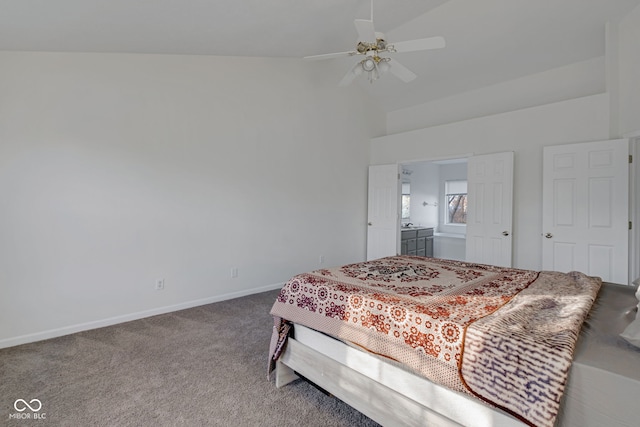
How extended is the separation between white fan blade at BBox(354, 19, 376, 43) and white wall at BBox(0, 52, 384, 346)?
219 centimetres

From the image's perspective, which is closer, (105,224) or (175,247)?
(105,224)

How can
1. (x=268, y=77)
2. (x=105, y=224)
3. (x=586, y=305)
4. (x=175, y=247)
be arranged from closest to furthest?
1. (x=586, y=305)
2. (x=105, y=224)
3. (x=175, y=247)
4. (x=268, y=77)

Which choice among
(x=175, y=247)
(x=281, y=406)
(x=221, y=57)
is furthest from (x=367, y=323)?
(x=221, y=57)

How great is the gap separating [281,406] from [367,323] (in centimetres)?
83

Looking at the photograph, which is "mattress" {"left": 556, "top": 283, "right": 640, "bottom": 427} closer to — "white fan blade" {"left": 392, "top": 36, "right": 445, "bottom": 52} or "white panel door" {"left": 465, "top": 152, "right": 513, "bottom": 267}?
"white fan blade" {"left": 392, "top": 36, "right": 445, "bottom": 52}

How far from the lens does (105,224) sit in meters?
3.26

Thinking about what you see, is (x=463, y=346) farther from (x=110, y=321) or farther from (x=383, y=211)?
(x=383, y=211)

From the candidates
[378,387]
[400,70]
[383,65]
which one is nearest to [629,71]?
[400,70]

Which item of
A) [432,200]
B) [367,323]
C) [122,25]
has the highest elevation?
[122,25]

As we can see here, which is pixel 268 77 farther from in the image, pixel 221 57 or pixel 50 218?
pixel 50 218

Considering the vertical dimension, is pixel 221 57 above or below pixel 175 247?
above

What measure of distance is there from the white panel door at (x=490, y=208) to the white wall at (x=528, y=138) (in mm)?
112

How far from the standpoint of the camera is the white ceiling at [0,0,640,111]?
8.21 ft

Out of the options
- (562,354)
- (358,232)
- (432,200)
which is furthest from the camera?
(432,200)
